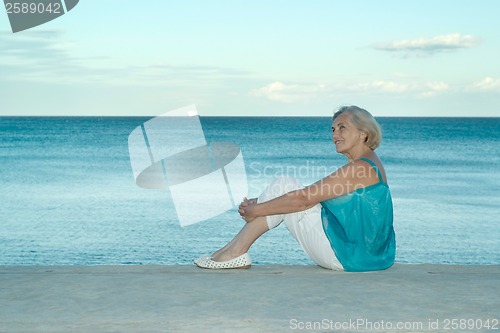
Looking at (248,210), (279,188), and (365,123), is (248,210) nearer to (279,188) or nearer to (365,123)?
(279,188)

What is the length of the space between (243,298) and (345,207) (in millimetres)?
911

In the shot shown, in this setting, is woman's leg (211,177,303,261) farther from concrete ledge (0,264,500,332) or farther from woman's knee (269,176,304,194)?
concrete ledge (0,264,500,332)

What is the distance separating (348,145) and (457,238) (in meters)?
8.61

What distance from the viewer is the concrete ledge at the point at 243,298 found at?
134 inches

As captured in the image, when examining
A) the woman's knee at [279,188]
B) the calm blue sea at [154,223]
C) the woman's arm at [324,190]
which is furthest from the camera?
the calm blue sea at [154,223]

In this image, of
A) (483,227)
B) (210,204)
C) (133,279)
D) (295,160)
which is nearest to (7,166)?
(295,160)

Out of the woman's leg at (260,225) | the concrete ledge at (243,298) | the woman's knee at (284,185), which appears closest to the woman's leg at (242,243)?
the woman's leg at (260,225)

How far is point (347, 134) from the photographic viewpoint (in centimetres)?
445

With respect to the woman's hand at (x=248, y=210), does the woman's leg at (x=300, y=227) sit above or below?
below

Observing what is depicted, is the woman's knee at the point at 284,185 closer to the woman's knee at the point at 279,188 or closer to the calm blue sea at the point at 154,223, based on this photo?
the woman's knee at the point at 279,188

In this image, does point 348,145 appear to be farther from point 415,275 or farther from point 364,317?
point 364,317

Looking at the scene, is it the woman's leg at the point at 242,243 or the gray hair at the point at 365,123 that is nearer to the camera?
the gray hair at the point at 365,123

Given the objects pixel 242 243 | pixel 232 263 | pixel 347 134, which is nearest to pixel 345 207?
pixel 347 134

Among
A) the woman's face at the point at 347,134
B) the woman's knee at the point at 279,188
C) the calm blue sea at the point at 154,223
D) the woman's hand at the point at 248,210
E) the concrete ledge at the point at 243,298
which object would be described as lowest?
the calm blue sea at the point at 154,223
